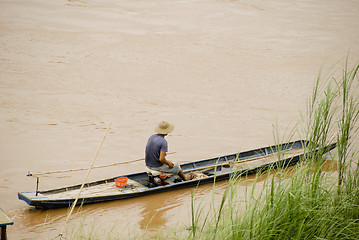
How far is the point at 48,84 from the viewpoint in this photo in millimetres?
14039

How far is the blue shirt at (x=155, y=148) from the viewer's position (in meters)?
7.14

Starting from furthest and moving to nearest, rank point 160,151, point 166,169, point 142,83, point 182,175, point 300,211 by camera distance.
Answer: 1. point 142,83
2. point 182,175
3. point 166,169
4. point 160,151
5. point 300,211

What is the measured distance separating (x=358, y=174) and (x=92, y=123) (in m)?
8.05

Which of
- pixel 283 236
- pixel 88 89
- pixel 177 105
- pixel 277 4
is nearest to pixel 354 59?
pixel 277 4

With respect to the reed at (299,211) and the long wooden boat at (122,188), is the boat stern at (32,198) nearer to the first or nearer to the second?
the long wooden boat at (122,188)

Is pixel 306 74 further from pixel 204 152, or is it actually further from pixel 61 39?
pixel 61 39

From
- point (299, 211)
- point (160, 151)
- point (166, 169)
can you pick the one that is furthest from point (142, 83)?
point (299, 211)

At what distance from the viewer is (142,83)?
1485 centimetres

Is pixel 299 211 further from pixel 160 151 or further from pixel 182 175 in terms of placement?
pixel 182 175

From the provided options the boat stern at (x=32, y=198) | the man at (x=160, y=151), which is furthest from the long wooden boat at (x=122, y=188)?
the man at (x=160, y=151)

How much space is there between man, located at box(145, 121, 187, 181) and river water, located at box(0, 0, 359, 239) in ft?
1.58

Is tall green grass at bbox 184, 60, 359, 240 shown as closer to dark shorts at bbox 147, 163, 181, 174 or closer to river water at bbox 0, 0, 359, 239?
Answer: river water at bbox 0, 0, 359, 239

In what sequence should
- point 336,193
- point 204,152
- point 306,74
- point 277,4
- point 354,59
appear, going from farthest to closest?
1. point 277,4
2. point 354,59
3. point 306,74
4. point 204,152
5. point 336,193

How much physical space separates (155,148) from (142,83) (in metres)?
7.88
